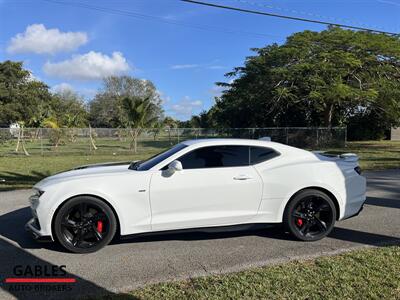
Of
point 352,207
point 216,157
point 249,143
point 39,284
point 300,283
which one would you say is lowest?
point 39,284

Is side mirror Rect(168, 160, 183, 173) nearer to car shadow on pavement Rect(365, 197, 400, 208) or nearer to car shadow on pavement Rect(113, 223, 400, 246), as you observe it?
car shadow on pavement Rect(113, 223, 400, 246)

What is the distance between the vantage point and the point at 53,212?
5.23 m

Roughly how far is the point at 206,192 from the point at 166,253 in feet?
3.14

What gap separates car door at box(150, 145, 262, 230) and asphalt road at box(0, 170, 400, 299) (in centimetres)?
40

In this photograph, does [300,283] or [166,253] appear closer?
[300,283]

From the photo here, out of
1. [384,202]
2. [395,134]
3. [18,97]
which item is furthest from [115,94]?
[384,202]

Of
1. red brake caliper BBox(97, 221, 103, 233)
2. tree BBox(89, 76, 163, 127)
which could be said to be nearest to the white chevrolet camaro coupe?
red brake caliper BBox(97, 221, 103, 233)

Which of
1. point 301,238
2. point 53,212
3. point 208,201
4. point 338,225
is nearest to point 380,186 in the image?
point 338,225

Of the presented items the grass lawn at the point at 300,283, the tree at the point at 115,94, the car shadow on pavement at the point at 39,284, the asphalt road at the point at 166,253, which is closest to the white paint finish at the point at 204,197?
the asphalt road at the point at 166,253

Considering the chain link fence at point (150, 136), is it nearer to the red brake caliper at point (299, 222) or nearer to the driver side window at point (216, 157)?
the driver side window at point (216, 157)

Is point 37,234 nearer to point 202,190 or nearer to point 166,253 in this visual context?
point 166,253

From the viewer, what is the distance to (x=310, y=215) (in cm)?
591

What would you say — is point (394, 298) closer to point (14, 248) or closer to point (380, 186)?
point (14, 248)

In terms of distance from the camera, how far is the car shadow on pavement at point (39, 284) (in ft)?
13.4
